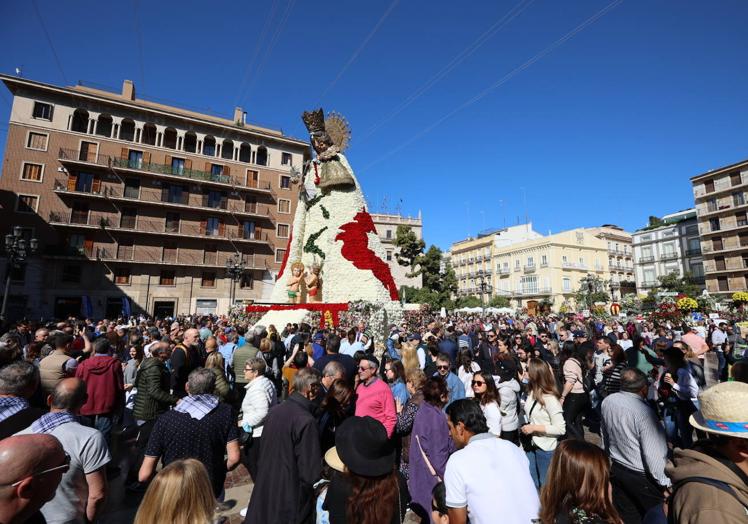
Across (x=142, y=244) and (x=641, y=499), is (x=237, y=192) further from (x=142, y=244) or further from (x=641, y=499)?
(x=641, y=499)

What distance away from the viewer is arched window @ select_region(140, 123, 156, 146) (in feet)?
104

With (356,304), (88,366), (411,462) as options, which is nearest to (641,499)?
(411,462)

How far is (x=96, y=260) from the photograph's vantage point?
94.0 feet

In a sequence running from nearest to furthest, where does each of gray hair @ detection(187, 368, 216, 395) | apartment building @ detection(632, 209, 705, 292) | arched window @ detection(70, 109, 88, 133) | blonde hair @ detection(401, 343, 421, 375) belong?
gray hair @ detection(187, 368, 216, 395), blonde hair @ detection(401, 343, 421, 375), arched window @ detection(70, 109, 88, 133), apartment building @ detection(632, 209, 705, 292)

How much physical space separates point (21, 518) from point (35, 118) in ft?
123

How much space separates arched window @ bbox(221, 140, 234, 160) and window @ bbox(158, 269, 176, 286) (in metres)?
11.6

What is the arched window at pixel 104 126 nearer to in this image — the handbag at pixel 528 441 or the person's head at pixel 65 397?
the person's head at pixel 65 397

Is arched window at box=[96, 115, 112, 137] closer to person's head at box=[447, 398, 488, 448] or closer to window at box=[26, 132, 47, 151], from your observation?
window at box=[26, 132, 47, 151]

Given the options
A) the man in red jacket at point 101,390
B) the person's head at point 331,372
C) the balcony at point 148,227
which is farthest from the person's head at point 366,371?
the balcony at point 148,227

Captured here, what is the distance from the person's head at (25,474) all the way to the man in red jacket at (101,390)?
3.80m

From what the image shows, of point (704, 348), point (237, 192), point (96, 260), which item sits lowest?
point (704, 348)

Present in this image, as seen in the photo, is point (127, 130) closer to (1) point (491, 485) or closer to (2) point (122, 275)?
(2) point (122, 275)

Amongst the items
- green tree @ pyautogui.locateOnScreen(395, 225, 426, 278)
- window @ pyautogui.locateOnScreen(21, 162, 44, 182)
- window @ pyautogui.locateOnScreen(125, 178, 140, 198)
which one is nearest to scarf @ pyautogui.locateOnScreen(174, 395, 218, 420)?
green tree @ pyautogui.locateOnScreen(395, 225, 426, 278)

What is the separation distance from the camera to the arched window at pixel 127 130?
31.0 meters
